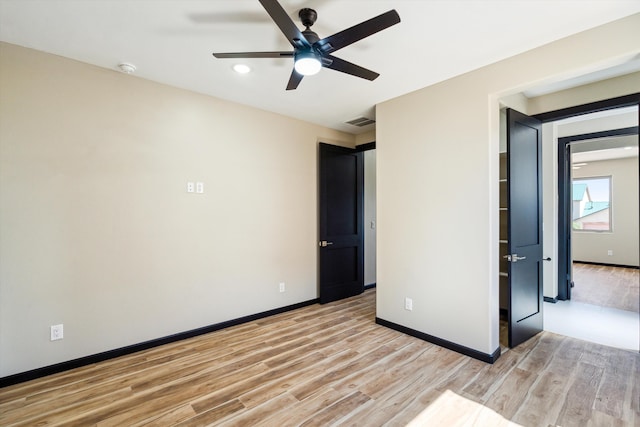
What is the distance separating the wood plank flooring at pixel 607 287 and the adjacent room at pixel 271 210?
1.23 meters

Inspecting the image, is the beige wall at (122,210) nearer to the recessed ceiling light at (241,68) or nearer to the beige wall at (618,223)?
the recessed ceiling light at (241,68)

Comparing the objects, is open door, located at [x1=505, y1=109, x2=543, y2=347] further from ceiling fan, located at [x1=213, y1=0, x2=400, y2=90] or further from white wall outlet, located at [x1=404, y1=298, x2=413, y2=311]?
ceiling fan, located at [x1=213, y1=0, x2=400, y2=90]

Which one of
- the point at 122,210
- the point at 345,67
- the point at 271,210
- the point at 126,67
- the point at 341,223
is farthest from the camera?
the point at 341,223

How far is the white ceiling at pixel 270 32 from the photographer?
6.10ft

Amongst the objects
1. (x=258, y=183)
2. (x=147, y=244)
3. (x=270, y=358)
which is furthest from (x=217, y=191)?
(x=270, y=358)

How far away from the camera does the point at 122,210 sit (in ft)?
8.98

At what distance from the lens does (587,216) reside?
738 cm

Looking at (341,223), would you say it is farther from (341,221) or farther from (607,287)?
(607,287)

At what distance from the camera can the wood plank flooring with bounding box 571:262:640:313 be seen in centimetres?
424

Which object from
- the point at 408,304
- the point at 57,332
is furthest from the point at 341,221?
the point at 57,332

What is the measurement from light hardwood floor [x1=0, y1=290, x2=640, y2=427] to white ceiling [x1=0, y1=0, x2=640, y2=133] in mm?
2715

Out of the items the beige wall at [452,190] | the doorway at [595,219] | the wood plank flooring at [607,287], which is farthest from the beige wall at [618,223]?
the beige wall at [452,190]

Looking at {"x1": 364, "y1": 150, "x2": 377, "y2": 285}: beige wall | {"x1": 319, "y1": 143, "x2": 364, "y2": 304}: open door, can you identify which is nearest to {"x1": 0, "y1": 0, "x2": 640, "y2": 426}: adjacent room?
{"x1": 319, "y1": 143, "x2": 364, "y2": 304}: open door

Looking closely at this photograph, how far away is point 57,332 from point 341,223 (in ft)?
11.3
